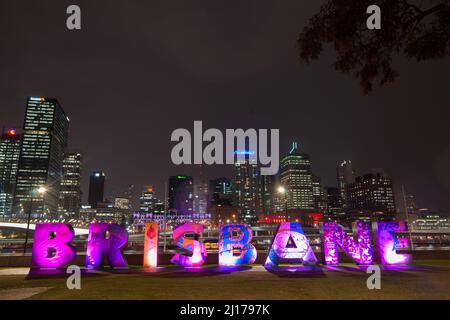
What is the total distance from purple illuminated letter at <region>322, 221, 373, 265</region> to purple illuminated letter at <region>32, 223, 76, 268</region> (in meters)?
16.9

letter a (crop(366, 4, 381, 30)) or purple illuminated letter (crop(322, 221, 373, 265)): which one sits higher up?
letter a (crop(366, 4, 381, 30))

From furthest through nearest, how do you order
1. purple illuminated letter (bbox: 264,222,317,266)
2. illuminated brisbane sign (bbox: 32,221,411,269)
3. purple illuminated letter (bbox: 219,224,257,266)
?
1. purple illuminated letter (bbox: 219,224,257,266)
2. purple illuminated letter (bbox: 264,222,317,266)
3. illuminated brisbane sign (bbox: 32,221,411,269)

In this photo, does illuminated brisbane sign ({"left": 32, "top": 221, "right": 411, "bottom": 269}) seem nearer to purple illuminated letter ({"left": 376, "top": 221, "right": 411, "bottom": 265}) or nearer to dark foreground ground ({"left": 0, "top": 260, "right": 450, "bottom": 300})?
purple illuminated letter ({"left": 376, "top": 221, "right": 411, "bottom": 265})

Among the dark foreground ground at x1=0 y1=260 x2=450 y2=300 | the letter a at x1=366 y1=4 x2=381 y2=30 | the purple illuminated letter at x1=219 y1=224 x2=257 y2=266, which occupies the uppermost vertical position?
the letter a at x1=366 y1=4 x2=381 y2=30

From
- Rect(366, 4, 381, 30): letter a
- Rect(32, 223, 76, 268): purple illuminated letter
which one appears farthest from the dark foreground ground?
Rect(366, 4, 381, 30): letter a

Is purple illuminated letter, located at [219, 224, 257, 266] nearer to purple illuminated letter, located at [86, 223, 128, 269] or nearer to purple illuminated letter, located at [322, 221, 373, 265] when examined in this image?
purple illuminated letter, located at [322, 221, 373, 265]

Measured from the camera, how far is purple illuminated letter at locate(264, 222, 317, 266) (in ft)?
74.3

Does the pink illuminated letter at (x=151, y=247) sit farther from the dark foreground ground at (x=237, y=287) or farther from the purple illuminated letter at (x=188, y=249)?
the dark foreground ground at (x=237, y=287)

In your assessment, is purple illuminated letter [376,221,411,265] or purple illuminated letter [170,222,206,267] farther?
purple illuminated letter [376,221,411,265]

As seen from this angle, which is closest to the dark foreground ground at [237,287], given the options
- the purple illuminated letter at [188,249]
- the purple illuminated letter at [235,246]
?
the purple illuminated letter at [235,246]

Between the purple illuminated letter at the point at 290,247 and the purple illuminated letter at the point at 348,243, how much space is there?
2.13 meters

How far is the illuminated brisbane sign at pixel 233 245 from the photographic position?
22.0m

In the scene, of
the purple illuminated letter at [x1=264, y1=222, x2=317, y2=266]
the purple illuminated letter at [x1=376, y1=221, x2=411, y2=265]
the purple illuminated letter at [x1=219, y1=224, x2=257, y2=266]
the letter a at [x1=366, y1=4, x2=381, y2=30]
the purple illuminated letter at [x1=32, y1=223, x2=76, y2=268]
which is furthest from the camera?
the purple illuminated letter at [x1=376, y1=221, x2=411, y2=265]
